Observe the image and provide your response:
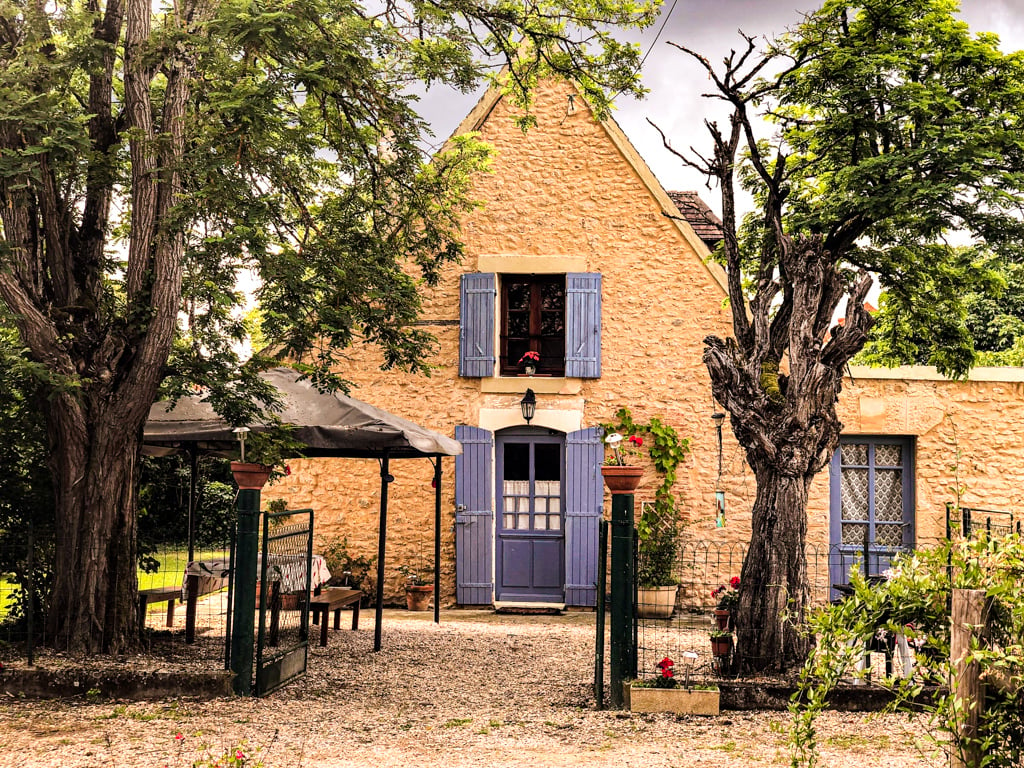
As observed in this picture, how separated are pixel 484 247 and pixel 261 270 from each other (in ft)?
17.9

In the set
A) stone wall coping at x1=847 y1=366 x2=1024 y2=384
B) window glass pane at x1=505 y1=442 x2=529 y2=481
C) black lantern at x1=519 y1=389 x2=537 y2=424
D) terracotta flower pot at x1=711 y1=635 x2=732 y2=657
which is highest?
stone wall coping at x1=847 y1=366 x2=1024 y2=384

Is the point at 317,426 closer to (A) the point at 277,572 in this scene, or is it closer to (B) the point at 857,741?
(A) the point at 277,572

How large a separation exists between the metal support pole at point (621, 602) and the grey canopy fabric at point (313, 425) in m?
2.23

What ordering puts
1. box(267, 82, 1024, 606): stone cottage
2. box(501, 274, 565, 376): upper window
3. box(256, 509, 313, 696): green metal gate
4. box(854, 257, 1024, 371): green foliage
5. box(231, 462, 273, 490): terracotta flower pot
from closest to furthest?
box(231, 462, 273, 490): terracotta flower pot < box(256, 509, 313, 696): green metal gate < box(854, 257, 1024, 371): green foliage < box(267, 82, 1024, 606): stone cottage < box(501, 274, 565, 376): upper window

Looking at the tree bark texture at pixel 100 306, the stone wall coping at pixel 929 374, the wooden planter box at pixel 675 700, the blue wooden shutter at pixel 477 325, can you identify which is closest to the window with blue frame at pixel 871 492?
the stone wall coping at pixel 929 374

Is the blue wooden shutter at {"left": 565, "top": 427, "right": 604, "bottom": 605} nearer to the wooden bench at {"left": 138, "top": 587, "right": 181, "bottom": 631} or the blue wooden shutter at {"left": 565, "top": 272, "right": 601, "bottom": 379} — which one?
the blue wooden shutter at {"left": 565, "top": 272, "right": 601, "bottom": 379}

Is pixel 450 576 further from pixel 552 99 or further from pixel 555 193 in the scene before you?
pixel 552 99

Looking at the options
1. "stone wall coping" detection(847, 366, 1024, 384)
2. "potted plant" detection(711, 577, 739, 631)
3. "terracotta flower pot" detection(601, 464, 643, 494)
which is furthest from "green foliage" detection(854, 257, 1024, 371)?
"terracotta flower pot" detection(601, 464, 643, 494)

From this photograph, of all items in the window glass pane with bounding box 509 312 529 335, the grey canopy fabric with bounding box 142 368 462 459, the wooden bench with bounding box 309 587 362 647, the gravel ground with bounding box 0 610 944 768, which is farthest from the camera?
the window glass pane with bounding box 509 312 529 335

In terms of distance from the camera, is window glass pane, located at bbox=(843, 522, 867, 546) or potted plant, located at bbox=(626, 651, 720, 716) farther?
window glass pane, located at bbox=(843, 522, 867, 546)

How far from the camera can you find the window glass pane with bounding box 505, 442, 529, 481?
38.9 ft

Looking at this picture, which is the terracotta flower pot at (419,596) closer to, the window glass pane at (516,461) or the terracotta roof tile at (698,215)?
the window glass pane at (516,461)

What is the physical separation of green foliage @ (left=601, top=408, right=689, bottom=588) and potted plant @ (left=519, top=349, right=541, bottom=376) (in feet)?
3.83

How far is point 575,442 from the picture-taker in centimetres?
1156
